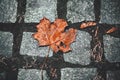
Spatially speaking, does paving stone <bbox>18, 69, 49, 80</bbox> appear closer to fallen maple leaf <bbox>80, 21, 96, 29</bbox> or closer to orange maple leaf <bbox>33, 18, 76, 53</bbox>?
orange maple leaf <bbox>33, 18, 76, 53</bbox>

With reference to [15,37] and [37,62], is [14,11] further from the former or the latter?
[37,62]

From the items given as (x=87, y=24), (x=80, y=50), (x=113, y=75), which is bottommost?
(x=113, y=75)

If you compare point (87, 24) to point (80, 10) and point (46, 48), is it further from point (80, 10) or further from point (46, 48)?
point (46, 48)

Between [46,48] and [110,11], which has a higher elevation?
[110,11]

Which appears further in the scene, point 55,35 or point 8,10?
point 8,10

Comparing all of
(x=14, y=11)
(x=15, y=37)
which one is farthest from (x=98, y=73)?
(x=14, y=11)

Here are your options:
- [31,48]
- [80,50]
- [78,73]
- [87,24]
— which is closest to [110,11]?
[87,24]

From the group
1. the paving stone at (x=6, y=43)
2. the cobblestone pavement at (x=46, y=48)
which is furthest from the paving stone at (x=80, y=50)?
the paving stone at (x=6, y=43)
